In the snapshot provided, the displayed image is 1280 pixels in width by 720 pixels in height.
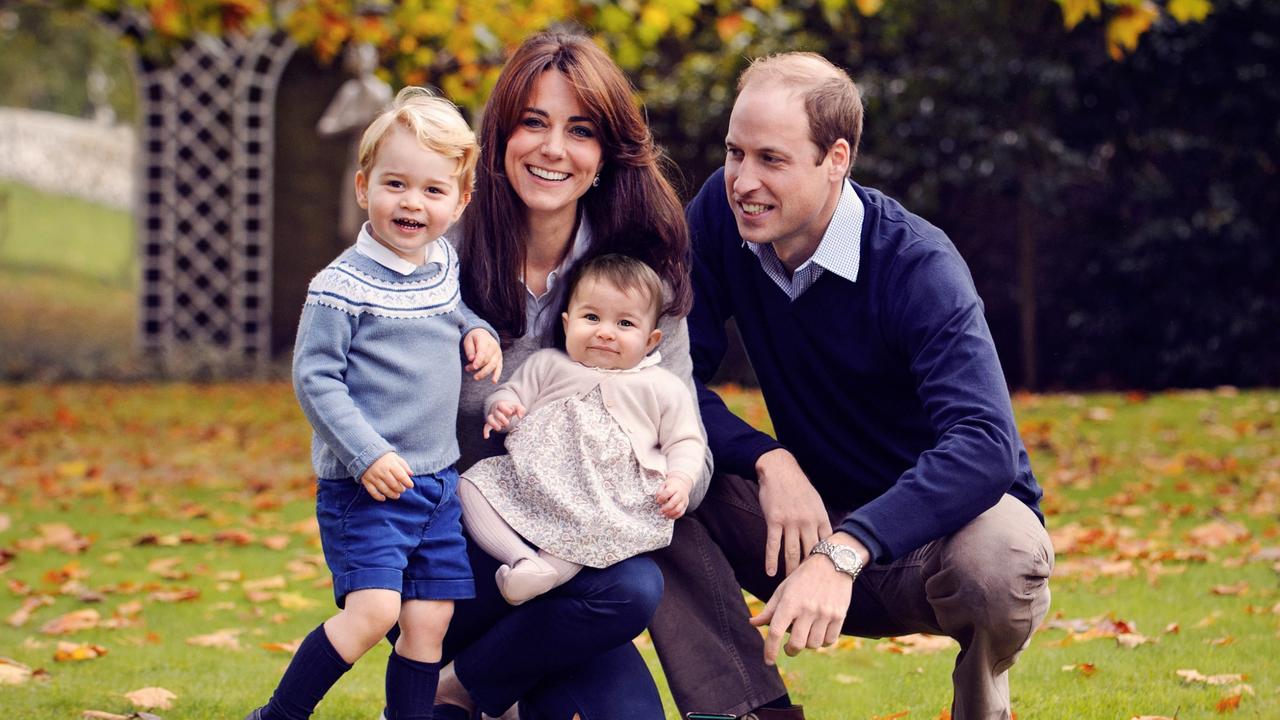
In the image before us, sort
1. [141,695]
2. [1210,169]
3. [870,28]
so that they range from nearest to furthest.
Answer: [141,695] → [1210,169] → [870,28]

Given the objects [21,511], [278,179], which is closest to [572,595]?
[21,511]

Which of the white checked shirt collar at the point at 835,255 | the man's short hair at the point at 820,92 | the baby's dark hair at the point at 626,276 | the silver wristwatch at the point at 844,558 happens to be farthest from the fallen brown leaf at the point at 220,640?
the man's short hair at the point at 820,92

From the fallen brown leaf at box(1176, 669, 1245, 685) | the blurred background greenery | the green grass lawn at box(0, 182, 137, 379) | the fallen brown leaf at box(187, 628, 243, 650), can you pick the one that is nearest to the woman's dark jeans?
the fallen brown leaf at box(187, 628, 243, 650)

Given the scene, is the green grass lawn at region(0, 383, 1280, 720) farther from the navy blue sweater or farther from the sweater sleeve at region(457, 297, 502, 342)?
the sweater sleeve at region(457, 297, 502, 342)

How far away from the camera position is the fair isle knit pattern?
2.75 m

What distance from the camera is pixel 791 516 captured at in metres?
2.96

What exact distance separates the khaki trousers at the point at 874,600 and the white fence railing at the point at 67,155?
24086 millimetres

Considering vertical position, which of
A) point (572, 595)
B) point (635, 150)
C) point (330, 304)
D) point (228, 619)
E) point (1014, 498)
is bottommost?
point (228, 619)

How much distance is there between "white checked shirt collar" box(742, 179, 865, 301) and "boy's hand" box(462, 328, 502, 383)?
0.66 meters

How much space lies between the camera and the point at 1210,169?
384 inches

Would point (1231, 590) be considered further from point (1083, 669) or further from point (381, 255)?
point (381, 255)

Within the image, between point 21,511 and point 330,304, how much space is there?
437 cm

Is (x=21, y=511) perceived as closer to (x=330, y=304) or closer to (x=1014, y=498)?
(x=330, y=304)

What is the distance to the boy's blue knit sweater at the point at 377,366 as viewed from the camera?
2697 millimetres
